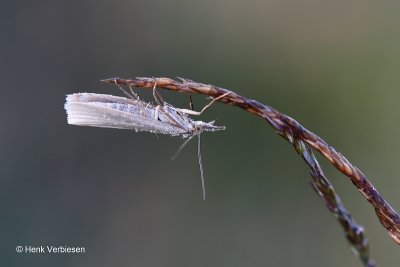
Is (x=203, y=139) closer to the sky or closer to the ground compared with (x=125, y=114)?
closer to the ground

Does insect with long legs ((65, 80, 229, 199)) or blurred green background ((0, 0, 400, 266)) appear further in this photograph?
blurred green background ((0, 0, 400, 266))

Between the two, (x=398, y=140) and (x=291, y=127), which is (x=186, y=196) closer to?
(x=398, y=140)

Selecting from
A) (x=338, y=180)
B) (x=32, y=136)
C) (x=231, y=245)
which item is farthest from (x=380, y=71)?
(x=32, y=136)

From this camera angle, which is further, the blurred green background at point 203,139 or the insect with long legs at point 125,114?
the blurred green background at point 203,139

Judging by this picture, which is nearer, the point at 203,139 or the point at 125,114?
the point at 125,114
